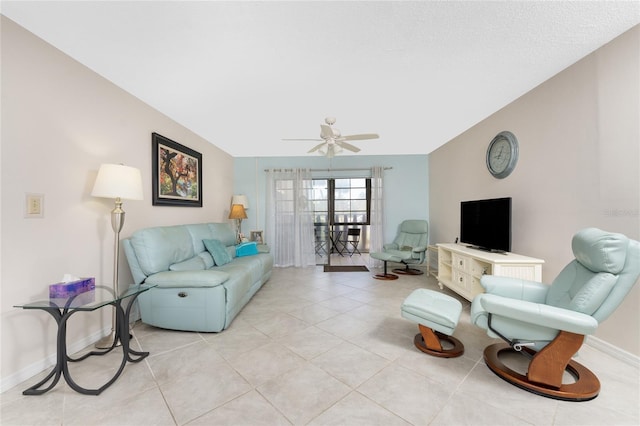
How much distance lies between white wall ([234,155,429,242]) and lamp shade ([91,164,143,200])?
3.23m

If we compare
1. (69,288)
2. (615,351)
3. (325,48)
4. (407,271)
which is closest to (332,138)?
(325,48)

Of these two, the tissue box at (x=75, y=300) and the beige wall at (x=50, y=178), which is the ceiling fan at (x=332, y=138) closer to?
the beige wall at (x=50, y=178)

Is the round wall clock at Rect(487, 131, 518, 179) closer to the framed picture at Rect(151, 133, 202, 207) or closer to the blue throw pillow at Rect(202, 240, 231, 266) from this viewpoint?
the blue throw pillow at Rect(202, 240, 231, 266)

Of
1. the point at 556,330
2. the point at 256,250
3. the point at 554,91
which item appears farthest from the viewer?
the point at 256,250

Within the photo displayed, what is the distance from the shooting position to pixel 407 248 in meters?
4.60

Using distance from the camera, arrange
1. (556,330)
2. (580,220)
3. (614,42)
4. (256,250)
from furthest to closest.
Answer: (256,250) → (580,220) → (614,42) → (556,330)

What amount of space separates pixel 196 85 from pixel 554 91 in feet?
11.3

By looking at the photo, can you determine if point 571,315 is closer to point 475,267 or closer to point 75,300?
point 475,267

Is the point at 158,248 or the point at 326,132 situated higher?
the point at 326,132

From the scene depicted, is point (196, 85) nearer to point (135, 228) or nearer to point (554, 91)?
point (135, 228)

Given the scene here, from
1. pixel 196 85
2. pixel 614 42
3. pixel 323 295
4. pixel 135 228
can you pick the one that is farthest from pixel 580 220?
pixel 135 228

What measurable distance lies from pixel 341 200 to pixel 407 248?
1843 mm

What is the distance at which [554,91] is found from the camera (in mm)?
2266

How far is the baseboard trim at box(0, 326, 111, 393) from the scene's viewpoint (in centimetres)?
152
